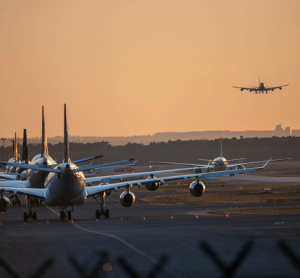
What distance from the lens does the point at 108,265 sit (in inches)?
1022

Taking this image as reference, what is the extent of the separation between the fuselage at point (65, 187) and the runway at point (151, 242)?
2.14 m

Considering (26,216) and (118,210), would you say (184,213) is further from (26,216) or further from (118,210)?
(26,216)

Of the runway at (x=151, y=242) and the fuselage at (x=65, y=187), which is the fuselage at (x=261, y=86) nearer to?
the runway at (x=151, y=242)

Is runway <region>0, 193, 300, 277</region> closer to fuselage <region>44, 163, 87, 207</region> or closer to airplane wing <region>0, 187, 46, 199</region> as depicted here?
fuselage <region>44, 163, 87, 207</region>

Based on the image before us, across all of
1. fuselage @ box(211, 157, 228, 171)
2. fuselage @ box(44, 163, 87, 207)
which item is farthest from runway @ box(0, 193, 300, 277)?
fuselage @ box(211, 157, 228, 171)

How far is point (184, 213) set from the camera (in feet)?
188

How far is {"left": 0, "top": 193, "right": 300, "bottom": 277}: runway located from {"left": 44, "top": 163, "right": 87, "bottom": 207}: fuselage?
2.14 m

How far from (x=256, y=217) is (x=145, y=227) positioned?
12.4 meters

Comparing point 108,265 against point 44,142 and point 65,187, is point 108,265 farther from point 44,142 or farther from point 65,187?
point 44,142

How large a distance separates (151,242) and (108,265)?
8.74m

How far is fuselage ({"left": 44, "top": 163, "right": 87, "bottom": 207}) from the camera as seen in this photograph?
4738 centimetres

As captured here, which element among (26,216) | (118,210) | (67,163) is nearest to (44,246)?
(67,163)

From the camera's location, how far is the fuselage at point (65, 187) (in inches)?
1865

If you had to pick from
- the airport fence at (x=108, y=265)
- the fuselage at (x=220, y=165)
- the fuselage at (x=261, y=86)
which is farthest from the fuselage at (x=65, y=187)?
the fuselage at (x=220, y=165)
